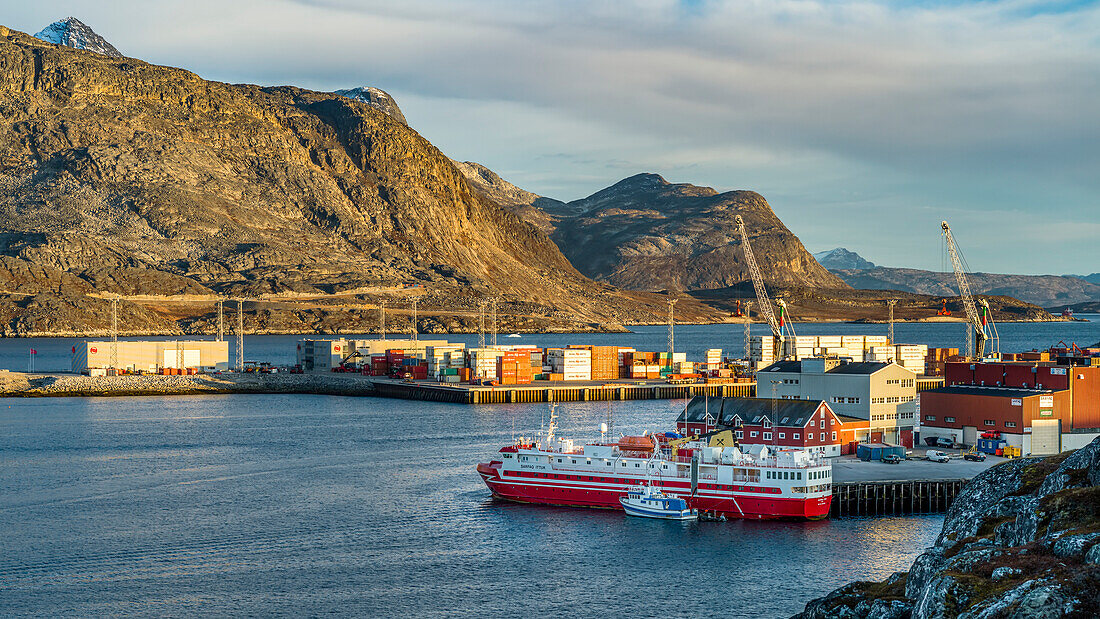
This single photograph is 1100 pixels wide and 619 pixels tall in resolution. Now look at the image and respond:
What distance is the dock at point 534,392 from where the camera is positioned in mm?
151125

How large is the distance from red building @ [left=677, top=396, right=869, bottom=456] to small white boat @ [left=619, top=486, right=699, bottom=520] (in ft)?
46.9

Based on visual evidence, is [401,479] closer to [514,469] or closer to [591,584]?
[514,469]

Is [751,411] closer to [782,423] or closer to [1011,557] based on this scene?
[782,423]

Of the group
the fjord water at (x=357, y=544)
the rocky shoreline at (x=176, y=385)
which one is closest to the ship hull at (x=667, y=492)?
the fjord water at (x=357, y=544)

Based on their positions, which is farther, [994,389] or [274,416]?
[274,416]

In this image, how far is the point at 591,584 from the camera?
55750mm

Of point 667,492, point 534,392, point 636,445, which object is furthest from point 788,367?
point 534,392

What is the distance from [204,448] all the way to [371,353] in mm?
86089

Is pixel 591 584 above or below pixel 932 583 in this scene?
below

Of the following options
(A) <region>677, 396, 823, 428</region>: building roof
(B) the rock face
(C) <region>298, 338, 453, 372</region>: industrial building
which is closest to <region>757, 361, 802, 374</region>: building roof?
(A) <region>677, 396, 823, 428</region>: building roof

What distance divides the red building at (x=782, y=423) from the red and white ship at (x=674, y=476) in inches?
293

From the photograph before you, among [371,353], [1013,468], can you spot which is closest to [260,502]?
[1013,468]

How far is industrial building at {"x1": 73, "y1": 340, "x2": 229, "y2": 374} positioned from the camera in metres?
169

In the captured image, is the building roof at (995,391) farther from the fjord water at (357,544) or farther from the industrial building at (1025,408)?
the fjord water at (357,544)
